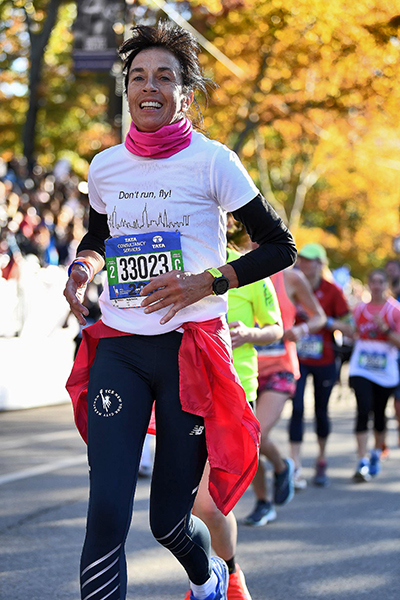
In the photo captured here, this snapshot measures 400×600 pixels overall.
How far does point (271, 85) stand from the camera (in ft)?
67.6

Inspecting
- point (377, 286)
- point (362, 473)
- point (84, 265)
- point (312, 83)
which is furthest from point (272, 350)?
point (312, 83)

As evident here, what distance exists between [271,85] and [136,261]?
17956mm

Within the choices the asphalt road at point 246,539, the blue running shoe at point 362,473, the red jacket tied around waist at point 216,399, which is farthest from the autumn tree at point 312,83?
the red jacket tied around waist at point 216,399

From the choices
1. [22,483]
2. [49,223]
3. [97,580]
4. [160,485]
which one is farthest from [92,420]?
[49,223]

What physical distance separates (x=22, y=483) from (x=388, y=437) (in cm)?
549

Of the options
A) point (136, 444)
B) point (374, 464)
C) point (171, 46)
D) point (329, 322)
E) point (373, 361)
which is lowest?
point (374, 464)

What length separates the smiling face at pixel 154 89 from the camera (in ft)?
11.0

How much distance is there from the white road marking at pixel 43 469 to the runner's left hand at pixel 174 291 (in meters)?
4.34

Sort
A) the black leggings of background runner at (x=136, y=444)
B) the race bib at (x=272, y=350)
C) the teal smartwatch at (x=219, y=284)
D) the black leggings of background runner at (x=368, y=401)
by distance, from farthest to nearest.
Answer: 1. the black leggings of background runner at (x=368, y=401)
2. the race bib at (x=272, y=350)
3. the teal smartwatch at (x=219, y=284)
4. the black leggings of background runner at (x=136, y=444)

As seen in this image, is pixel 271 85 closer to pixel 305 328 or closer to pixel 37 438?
pixel 37 438

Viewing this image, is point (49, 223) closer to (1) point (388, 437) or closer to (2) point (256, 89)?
(2) point (256, 89)

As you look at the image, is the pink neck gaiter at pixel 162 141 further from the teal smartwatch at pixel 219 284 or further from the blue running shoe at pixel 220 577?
the blue running shoe at pixel 220 577

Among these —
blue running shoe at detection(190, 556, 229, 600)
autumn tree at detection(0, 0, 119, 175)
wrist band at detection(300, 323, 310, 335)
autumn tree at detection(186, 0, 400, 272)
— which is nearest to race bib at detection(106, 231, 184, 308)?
blue running shoe at detection(190, 556, 229, 600)

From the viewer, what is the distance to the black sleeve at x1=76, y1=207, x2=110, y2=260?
3.66 meters
